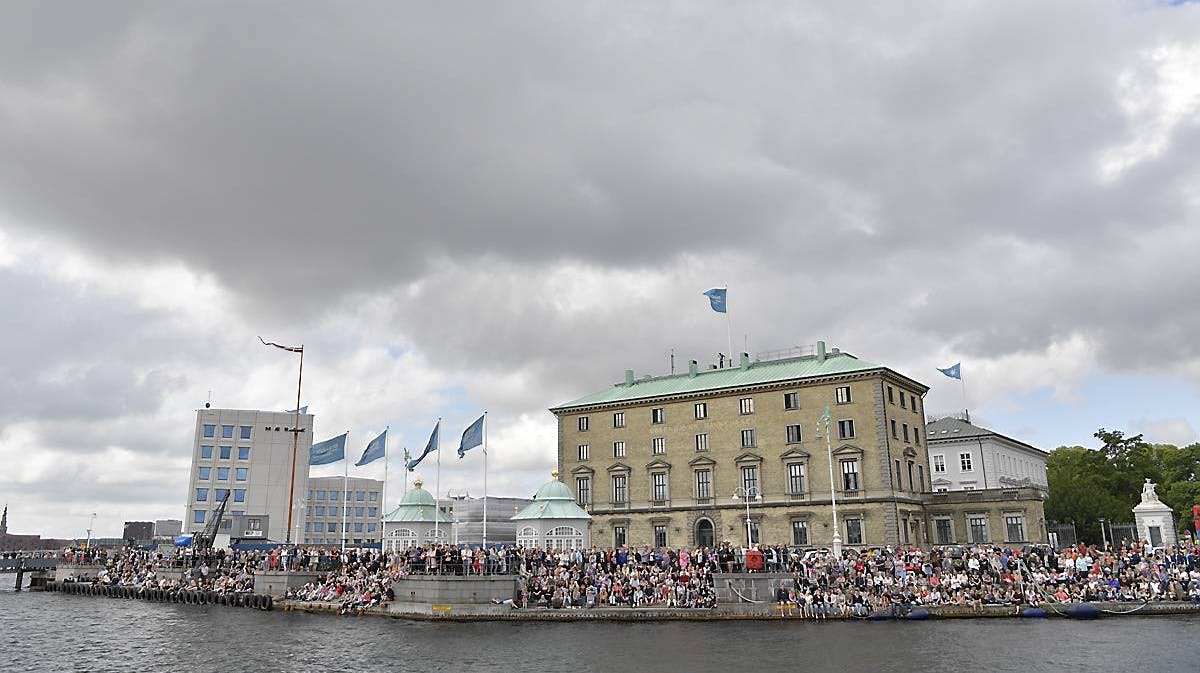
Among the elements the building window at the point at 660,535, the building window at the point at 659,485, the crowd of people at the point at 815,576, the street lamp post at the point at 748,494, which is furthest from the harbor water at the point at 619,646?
the building window at the point at 659,485

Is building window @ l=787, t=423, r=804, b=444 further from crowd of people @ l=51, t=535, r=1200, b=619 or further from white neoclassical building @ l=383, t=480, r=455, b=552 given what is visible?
white neoclassical building @ l=383, t=480, r=455, b=552

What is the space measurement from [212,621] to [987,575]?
4662cm

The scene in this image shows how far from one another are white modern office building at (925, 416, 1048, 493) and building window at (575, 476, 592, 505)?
131 feet

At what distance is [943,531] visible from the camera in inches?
3292

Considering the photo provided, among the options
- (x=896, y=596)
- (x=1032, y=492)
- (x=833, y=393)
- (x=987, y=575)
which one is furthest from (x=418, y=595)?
(x=1032, y=492)

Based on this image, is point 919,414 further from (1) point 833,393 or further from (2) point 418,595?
(2) point 418,595

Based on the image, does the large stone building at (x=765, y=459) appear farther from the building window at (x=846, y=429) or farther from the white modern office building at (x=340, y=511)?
the white modern office building at (x=340, y=511)

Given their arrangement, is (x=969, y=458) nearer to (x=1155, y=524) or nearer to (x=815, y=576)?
(x=1155, y=524)

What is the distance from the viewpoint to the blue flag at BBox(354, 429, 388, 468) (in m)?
70.3

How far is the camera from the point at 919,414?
90.4 m

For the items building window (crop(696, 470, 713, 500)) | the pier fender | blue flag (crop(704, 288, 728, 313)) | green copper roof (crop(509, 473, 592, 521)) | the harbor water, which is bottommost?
the harbor water

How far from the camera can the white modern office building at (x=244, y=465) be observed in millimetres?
137625

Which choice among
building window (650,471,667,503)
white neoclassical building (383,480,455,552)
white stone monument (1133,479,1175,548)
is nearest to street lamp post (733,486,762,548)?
building window (650,471,667,503)

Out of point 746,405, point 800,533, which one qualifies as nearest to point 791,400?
point 746,405
